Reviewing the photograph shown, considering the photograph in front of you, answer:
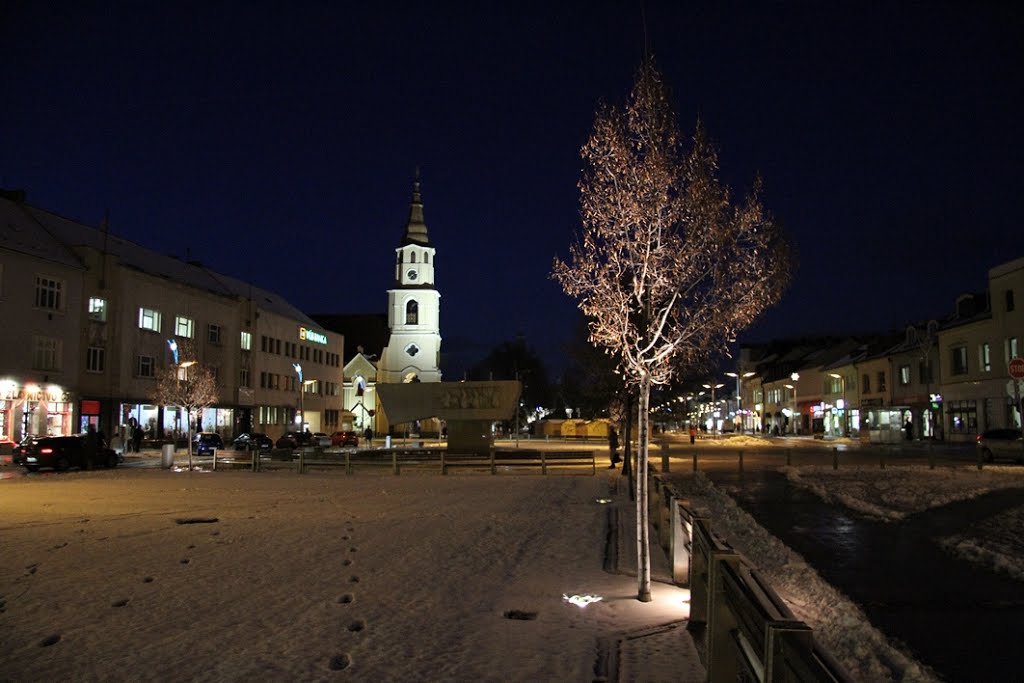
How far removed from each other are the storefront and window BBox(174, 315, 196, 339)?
1187 cm

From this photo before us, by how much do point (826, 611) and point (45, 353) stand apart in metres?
47.4

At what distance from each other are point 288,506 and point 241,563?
823 cm

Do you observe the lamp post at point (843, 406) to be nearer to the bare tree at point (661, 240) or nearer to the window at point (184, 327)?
the window at point (184, 327)

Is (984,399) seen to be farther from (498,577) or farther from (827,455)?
(498,577)

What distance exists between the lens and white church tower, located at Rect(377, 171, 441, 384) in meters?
103

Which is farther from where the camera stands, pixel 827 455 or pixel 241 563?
pixel 827 455

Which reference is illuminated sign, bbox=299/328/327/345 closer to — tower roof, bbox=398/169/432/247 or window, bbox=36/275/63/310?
tower roof, bbox=398/169/432/247

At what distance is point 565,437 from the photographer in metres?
80.2

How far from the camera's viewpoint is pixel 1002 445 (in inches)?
1428

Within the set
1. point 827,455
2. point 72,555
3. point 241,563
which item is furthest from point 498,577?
point 827,455

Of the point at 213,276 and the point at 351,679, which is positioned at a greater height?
the point at 213,276

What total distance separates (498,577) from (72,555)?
6.57 meters

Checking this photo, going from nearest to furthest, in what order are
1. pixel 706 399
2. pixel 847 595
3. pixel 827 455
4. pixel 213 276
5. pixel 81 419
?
1. pixel 847 595
2. pixel 827 455
3. pixel 81 419
4. pixel 213 276
5. pixel 706 399

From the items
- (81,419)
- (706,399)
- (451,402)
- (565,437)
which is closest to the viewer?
(451,402)
